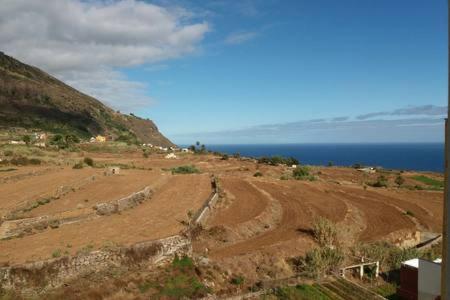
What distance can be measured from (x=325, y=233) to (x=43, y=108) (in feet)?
300

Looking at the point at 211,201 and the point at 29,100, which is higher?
the point at 29,100

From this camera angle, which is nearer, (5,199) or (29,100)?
(5,199)

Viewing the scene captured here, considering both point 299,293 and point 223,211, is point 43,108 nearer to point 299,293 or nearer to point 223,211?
point 223,211

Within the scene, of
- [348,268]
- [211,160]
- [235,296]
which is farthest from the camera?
[211,160]

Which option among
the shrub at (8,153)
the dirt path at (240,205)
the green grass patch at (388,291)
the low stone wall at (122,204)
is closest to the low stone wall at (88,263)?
the dirt path at (240,205)

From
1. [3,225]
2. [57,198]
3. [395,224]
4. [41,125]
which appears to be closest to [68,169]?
[57,198]

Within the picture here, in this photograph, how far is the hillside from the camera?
91000 mm

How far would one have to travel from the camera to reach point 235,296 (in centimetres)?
1598

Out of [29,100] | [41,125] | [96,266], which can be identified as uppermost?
[29,100]

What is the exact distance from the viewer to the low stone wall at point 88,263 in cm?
1420

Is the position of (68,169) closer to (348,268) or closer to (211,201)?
(211,201)

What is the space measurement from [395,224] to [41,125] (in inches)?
3120

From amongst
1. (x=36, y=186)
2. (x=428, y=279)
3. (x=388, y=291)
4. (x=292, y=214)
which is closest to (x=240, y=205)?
(x=292, y=214)

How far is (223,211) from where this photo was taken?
27250 millimetres
